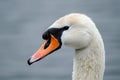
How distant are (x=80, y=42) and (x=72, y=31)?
16 centimetres

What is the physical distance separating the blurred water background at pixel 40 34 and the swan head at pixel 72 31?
30.1ft

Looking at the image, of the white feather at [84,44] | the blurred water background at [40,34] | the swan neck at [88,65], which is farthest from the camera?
the blurred water background at [40,34]

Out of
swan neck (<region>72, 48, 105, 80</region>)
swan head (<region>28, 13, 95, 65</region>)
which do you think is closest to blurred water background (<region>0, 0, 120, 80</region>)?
swan neck (<region>72, 48, 105, 80</region>)

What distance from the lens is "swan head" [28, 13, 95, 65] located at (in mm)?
8188

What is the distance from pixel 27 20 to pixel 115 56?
5292 mm

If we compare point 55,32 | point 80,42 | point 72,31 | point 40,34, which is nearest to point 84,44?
point 80,42

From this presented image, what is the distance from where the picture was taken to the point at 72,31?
27.1 ft

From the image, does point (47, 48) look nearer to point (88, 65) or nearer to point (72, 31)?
point (72, 31)

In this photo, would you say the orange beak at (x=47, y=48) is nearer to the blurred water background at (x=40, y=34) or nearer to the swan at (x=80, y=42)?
the swan at (x=80, y=42)

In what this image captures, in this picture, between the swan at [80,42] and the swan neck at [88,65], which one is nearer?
the swan at [80,42]

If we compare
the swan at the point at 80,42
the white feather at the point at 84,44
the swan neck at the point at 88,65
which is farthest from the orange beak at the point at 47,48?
the swan neck at the point at 88,65

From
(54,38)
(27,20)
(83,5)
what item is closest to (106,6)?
(83,5)

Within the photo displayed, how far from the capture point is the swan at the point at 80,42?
322 inches

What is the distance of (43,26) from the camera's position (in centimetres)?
2219
